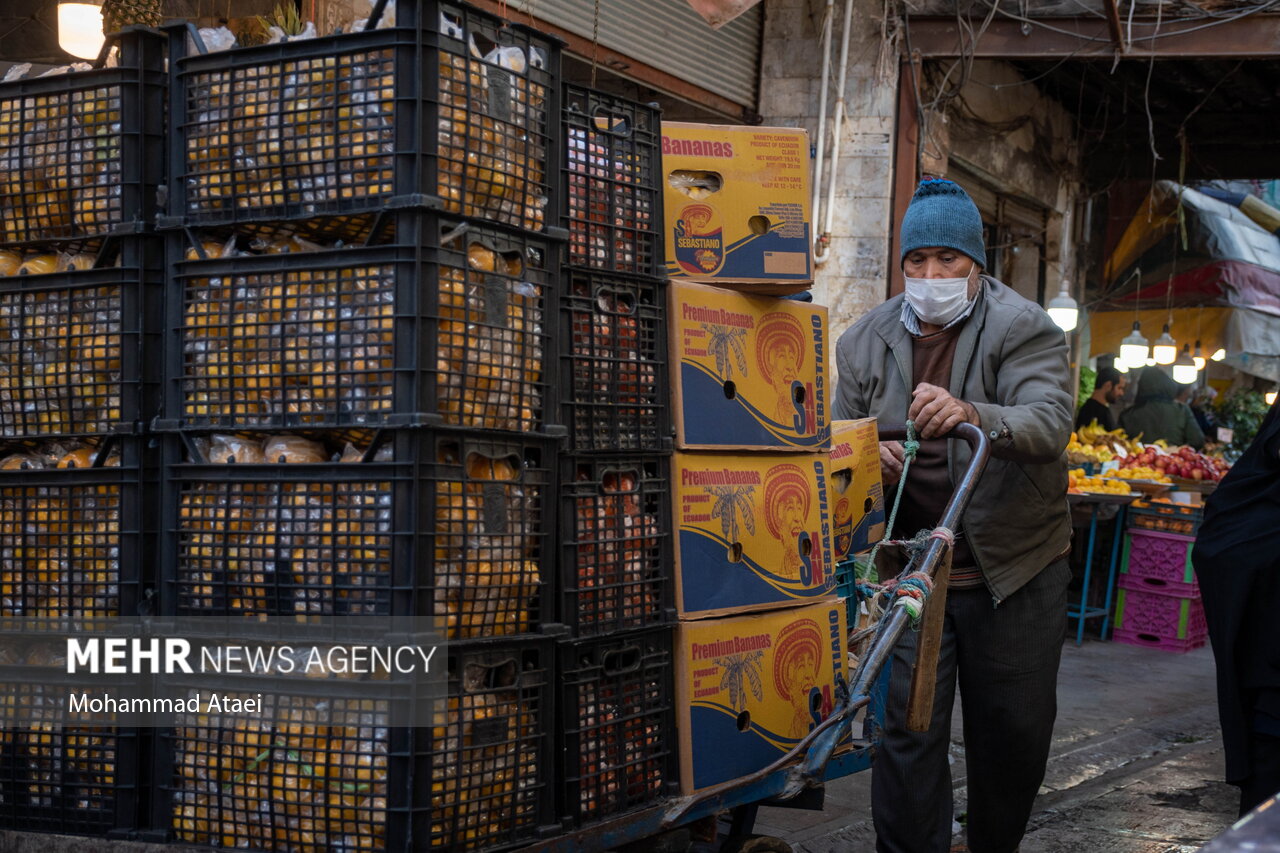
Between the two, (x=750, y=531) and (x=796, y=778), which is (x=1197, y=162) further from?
(x=796, y=778)

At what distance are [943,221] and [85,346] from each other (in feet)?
7.65

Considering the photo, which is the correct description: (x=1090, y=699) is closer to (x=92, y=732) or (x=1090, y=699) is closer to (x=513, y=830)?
(x=513, y=830)

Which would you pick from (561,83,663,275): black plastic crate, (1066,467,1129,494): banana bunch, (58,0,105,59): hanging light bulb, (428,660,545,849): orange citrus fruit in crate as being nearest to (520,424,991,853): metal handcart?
(428,660,545,849): orange citrus fruit in crate

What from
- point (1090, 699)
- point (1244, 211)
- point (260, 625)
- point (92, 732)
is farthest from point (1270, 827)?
point (1244, 211)

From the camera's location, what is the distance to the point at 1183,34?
356 inches

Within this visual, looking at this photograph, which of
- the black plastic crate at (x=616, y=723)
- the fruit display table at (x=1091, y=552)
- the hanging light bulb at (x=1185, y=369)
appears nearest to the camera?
the black plastic crate at (x=616, y=723)

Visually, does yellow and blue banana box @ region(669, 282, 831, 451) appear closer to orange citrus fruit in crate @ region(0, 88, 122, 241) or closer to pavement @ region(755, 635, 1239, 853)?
orange citrus fruit in crate @ region(0, 88, 122, 241)

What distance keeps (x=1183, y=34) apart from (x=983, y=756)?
7303 mm

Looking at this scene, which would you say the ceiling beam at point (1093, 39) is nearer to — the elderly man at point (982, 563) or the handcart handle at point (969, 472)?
the elderly man at point (982, 563)

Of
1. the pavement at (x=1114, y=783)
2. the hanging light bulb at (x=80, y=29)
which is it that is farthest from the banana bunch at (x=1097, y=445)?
the hanging light bulb at (x=80, y=29)

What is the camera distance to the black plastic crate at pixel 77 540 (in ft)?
8.54

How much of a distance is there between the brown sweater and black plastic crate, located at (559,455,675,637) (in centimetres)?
101

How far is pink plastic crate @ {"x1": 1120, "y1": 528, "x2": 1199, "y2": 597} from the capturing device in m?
9.30

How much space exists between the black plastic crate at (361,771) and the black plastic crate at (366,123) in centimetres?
95
